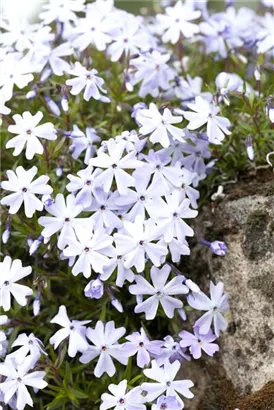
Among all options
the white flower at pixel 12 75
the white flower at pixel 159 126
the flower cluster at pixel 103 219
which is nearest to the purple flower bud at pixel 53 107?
the flower cluster at pixel 103 219

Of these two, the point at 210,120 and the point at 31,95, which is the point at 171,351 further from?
the point at 31,95

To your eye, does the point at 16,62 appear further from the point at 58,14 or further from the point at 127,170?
the point at 127,170

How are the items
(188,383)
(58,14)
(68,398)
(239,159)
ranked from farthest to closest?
(58,14)
(239,159)
(68,398)
(188,383)

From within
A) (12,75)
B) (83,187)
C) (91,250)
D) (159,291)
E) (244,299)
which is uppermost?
(12,75)

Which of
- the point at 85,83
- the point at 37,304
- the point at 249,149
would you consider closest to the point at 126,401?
the point at 37,304

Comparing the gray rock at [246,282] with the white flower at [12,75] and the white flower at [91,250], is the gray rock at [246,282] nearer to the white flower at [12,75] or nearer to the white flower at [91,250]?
the white flower at [91,250]

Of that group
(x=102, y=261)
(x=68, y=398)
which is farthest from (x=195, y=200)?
(x=68, y=398)
